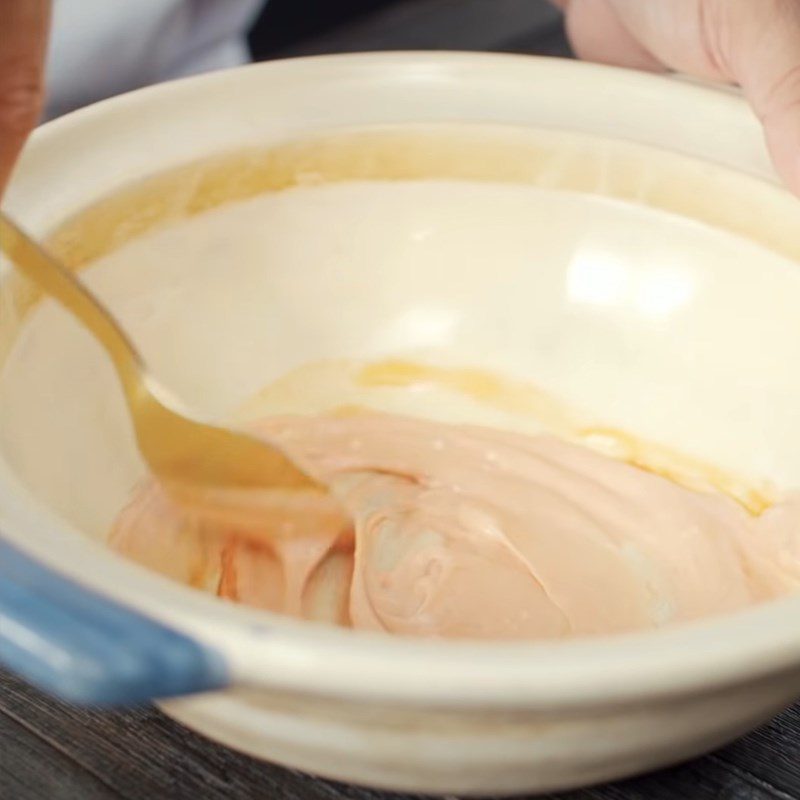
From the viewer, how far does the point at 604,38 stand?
2.64 ft

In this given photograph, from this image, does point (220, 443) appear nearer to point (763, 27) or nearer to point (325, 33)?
point (763, 27)

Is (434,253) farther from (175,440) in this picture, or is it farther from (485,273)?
(175,440)

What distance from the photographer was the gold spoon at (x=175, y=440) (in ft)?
1.76

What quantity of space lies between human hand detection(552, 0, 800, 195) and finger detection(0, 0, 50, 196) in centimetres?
36

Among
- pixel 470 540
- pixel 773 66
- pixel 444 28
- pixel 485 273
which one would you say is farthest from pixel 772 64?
pixel 444 28

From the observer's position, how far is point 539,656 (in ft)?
1.01

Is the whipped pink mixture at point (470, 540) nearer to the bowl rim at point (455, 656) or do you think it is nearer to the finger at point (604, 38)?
the bowl rim at point (455, 656)

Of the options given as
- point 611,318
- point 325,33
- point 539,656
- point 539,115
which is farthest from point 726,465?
point 325,33

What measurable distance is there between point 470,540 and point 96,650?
28cm

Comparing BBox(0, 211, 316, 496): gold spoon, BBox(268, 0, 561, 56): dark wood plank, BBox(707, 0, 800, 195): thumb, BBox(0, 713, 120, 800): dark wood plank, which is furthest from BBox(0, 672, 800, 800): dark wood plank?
BBox(268, 0, 561, 56): dark wood plank

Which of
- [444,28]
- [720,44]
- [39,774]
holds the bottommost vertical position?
[444,28]

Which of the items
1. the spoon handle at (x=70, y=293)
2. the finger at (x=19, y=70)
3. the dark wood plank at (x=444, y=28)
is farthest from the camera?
the dark wood plank at (x=444, y=28)

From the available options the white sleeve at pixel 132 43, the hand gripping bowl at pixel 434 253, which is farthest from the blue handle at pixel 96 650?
the white sleeve at pixel 132 43

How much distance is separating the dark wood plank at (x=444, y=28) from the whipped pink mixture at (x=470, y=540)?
2.52ft
